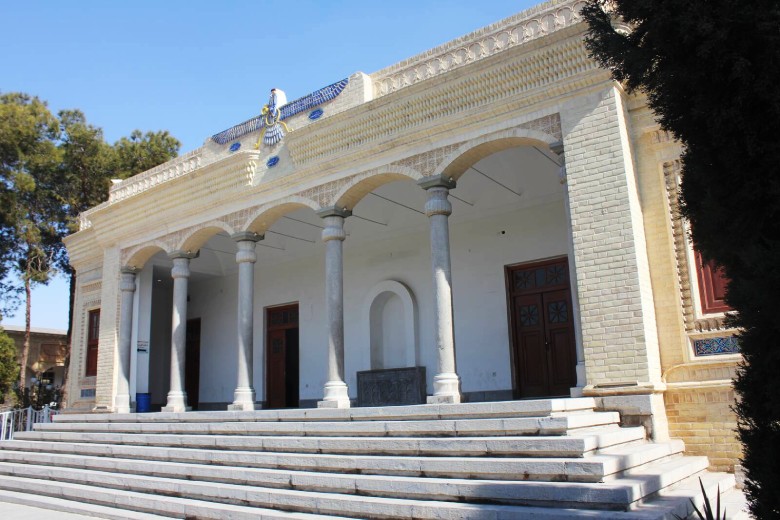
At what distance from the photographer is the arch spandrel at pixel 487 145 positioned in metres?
8.26

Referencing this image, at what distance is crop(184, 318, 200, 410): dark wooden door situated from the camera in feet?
54.2

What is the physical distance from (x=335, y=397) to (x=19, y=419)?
28.9ft

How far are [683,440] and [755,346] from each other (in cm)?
421

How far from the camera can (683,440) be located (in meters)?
7.09

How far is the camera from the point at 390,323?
13.2 m

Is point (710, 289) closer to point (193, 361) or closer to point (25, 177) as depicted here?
point (193, 361)

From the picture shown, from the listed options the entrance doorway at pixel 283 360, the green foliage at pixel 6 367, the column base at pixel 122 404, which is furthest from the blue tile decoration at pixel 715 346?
the green foliage at pixel 6 367

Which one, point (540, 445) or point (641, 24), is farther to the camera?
point (540, 445)

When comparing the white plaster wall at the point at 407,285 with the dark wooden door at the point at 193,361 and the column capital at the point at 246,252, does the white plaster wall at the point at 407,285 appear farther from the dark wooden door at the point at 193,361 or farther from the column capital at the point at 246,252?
the column capital at the point at 246,252

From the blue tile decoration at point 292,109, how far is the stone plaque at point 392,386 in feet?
16.3

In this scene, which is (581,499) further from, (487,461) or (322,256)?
(322,256)

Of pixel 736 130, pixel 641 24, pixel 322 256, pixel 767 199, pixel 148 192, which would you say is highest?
pixel 148 192

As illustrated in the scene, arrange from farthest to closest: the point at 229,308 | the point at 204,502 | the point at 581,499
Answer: the point at 229,308
the point at 204,502
the point at 581,499

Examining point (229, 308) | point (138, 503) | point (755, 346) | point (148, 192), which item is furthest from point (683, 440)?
point (229, 308)
